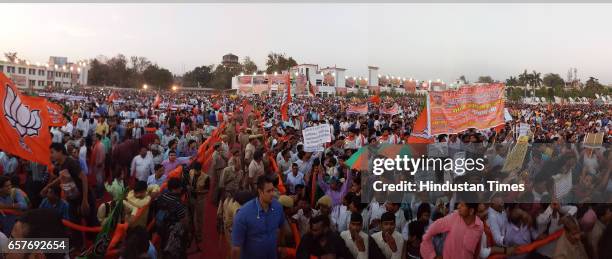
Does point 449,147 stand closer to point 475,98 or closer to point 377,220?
point 475,98

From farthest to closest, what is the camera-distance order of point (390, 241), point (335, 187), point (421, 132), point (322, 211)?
1. point (421, 132)
2. point (335, 187)
3. point (322, 211)
4. point (390, 241)

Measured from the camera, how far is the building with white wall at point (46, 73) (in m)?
82.4

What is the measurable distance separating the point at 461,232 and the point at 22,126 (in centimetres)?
491

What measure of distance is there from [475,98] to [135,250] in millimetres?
5914

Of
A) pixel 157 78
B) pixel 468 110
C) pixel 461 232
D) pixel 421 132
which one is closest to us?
pixel 461 232

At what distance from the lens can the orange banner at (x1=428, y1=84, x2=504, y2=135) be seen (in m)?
7.12

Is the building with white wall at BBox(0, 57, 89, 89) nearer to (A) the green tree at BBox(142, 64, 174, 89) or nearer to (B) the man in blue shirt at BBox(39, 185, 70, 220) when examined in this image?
(A) the green tree at BBox(142, 64, 174, 89)

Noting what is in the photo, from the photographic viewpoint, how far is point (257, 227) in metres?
3.50

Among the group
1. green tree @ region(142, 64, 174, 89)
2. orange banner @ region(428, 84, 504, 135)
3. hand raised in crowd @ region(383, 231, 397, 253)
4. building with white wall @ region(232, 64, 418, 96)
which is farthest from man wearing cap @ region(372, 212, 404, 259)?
green tree @ region(142, 64, 174, 89)

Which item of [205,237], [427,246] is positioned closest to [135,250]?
[427,246]

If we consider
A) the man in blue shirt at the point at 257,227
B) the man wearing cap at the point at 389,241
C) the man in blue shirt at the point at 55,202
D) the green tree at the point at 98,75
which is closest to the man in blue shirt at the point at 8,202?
the man in blue shirt at the point at 55,202

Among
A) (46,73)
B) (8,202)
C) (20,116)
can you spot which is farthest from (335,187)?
(46,73)

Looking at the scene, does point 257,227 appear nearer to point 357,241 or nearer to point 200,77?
point 357,241

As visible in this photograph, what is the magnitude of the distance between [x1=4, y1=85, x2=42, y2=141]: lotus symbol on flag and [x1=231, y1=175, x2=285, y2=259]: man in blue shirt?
3.19 m
